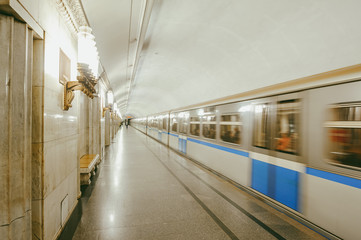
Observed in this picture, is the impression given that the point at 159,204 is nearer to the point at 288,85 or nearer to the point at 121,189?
the point at 121,189

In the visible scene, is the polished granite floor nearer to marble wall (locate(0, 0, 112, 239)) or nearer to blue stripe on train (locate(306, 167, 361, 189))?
marble wall (locate(0, 0, 112, 239))

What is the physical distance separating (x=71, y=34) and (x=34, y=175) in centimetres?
249

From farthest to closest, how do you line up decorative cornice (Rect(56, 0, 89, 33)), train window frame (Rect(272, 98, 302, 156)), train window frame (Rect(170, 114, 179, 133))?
train window frame (Rect(170, 114, 179, 133))
train window frame (Rect(272, 98, 302, 156))
decorative cornice (Rect(56, 0, 89, 33))

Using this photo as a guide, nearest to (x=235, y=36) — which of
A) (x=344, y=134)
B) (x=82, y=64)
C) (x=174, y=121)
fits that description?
(x=344, y=134)

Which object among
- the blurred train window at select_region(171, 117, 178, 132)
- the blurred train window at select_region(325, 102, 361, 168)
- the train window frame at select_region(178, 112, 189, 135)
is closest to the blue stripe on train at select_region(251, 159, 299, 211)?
the blurred train window at select_region(325, 102, 361, 168)

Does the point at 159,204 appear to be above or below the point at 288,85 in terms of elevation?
below

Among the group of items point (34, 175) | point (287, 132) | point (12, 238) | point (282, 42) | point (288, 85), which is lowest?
point (12, 238)

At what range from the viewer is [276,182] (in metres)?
3.53

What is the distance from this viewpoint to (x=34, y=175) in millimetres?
2111

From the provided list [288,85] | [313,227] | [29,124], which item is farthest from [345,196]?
[29,124]

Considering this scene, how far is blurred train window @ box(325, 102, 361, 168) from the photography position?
2395 millimetres

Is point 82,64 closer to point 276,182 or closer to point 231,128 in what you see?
point 231,128

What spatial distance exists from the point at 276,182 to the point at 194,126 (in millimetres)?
4433

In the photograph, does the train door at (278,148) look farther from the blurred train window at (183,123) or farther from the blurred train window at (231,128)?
the blurred train window at (183,123)
